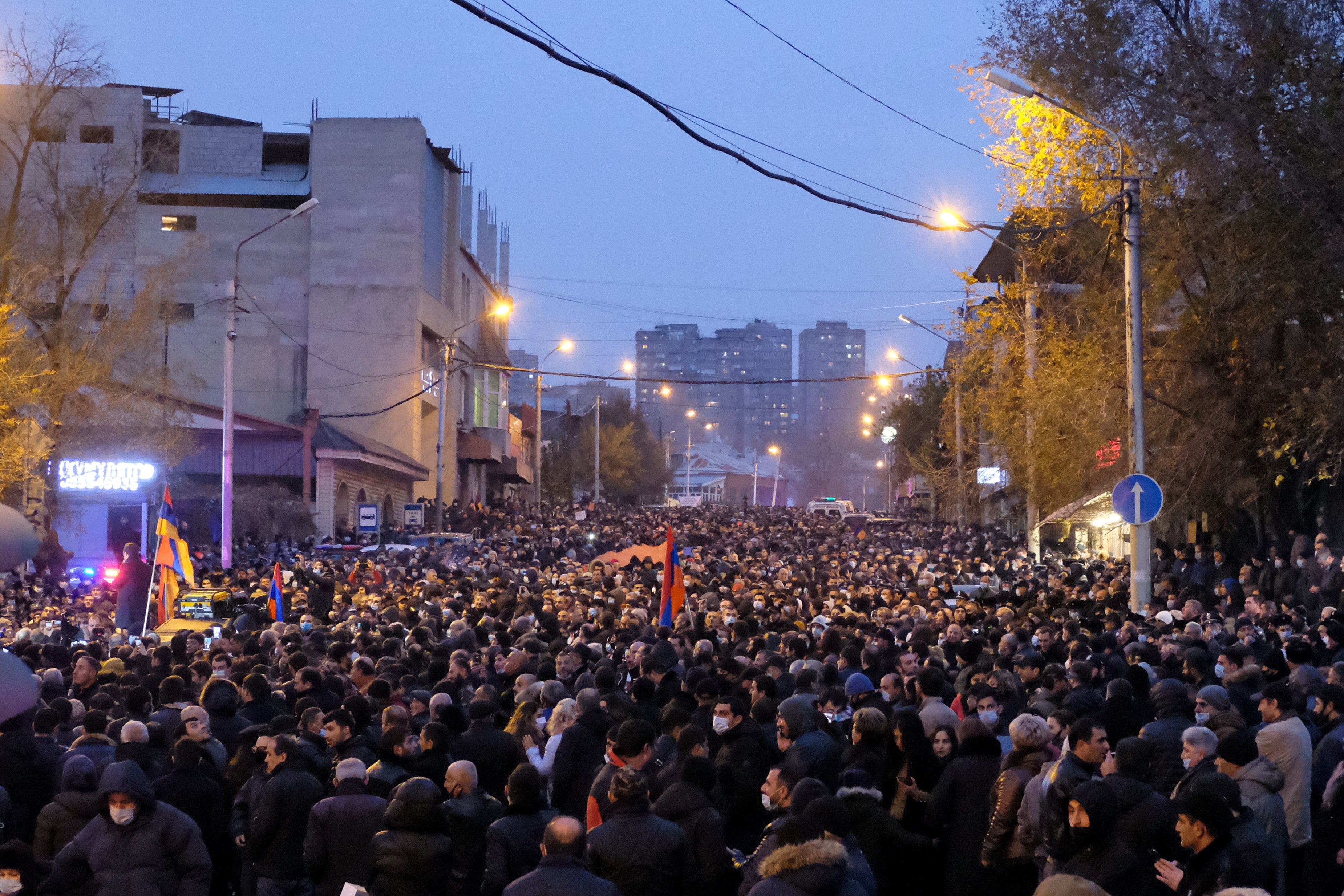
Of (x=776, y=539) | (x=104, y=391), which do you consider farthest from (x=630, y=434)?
(x=104, y=391)

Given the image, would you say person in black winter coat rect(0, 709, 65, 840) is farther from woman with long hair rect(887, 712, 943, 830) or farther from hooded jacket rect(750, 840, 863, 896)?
hooded jacket rect(750, 840, 863, 896)

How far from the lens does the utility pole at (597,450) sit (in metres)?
79.0

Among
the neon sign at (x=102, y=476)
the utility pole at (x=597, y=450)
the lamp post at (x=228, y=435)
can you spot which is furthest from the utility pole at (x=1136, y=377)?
the utility pole at (x=597, y=450)

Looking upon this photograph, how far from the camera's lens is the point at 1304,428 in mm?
21484

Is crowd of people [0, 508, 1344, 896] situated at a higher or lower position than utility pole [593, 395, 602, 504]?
lower

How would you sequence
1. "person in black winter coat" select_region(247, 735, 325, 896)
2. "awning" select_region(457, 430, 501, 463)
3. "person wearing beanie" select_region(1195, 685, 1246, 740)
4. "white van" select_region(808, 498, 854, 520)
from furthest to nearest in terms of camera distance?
"white van" select_region(808, 498, 854, 520)
"awning" select_region(457, 430, 501, 463)
"person wearing beanie" select_region(1195, 685, 1246, 740)
"person in black winter coat" select_region(247, 735, 325, 896)

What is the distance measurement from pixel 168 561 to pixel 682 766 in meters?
13.3

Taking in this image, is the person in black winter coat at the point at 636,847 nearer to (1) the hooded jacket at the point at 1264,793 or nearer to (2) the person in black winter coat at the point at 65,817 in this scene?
(1) the hooded jacket at the point at 1264,793

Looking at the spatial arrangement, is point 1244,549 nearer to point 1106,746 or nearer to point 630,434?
point 1106,746

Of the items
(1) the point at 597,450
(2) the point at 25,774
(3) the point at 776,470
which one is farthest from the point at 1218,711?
(3) the point at 776,470

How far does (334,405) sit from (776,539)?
755 inches

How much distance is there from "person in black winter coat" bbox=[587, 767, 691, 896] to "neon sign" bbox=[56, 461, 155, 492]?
30.9m

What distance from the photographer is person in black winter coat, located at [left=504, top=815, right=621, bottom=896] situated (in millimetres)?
5234

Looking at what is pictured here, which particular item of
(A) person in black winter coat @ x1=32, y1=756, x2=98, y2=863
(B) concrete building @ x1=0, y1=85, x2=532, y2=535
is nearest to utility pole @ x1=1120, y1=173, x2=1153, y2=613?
(A) person in black winter coat @ x1=32, y1=756, x2=98, y2=863
